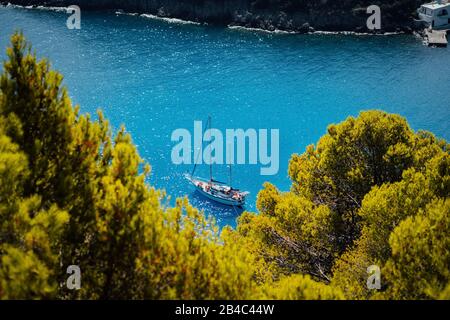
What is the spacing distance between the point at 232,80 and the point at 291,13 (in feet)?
77.5

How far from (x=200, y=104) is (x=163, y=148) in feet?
31.2

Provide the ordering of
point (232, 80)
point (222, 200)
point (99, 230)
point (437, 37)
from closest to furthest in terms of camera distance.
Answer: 1. point (99, 230)
2. point (222, 200)
3. point (232, 80)
4. point (437, 37)

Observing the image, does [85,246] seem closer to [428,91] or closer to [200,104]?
[200,104]

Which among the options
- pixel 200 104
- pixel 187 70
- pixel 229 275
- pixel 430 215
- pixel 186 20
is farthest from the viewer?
pixel 186 20

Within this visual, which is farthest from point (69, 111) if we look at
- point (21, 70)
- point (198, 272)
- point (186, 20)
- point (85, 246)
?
point (186, 20)

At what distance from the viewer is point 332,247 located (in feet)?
74.4

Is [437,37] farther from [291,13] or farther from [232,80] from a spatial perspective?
[232,80]

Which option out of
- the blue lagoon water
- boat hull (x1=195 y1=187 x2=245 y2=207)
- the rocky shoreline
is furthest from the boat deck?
boat hull (x1=195 y1=187 x2=245 y2=207)

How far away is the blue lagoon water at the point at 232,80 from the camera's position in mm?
56912

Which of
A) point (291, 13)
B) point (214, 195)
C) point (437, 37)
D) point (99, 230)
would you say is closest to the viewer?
point (99, 230)

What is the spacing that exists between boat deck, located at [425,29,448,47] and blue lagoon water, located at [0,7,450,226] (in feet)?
4.68

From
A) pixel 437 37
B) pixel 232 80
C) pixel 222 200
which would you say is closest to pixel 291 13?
pixel 437 37

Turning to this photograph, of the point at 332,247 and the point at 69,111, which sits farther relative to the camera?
the point at 332,247

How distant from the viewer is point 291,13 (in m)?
84.7
